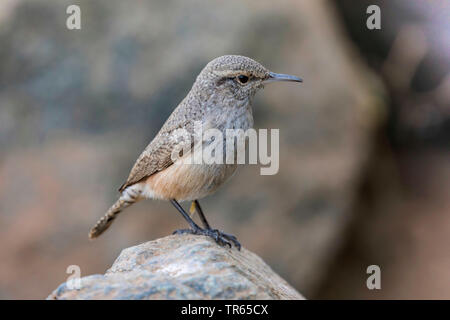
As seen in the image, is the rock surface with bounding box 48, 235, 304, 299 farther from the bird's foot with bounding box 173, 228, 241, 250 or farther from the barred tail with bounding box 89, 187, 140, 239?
the barred tail with bounding box 89, 187, 140, 239

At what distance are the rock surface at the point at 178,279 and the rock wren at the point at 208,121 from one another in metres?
0.63

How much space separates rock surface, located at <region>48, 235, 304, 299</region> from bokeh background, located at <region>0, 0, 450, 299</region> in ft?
14.8

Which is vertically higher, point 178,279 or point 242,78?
point 242,78

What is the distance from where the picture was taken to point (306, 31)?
391 inches

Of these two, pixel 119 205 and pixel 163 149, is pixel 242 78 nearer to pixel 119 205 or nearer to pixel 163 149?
pixel 163 149

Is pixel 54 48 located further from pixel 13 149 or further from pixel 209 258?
pixel 209 258

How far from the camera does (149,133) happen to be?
912cm

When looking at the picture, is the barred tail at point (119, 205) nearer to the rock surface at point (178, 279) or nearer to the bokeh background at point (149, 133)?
the rock surface at point (178, 279)

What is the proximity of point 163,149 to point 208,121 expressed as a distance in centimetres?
53

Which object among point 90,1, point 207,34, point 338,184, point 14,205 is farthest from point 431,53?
point 14,205

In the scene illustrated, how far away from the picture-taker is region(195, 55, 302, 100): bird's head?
5.22 m

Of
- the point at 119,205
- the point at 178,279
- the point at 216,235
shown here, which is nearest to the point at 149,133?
the point at 119,205

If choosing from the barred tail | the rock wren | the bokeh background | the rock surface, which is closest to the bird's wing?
the rock wren

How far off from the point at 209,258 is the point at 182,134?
141 cm
